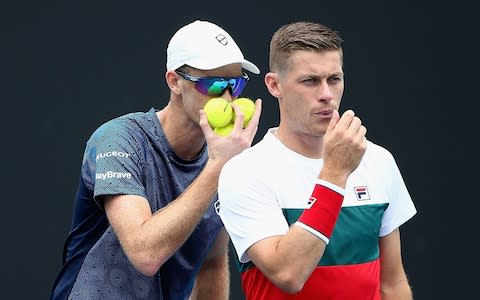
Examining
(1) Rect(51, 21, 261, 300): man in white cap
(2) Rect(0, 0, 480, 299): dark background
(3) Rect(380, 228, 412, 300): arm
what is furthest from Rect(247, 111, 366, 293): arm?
(2) Rect(0, 0, 480, 299): dark background

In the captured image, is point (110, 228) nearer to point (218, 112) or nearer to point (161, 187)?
point (161, 187)

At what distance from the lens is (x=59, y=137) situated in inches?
224

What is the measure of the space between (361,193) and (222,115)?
670 millimetres

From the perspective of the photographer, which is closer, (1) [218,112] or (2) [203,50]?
(1) [218,112]

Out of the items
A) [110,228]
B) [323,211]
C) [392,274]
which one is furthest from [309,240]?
[110,228]

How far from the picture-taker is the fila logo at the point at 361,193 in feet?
12.4

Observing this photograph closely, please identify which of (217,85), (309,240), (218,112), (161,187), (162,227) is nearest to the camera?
(309,240)

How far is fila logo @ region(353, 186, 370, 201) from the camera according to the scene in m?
3.78

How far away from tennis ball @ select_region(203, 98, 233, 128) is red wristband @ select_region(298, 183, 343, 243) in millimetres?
745

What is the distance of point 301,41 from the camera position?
12.5 feet

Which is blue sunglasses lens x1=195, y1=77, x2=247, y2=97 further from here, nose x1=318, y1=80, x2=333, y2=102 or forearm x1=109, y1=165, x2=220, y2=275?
nose x1=318, y1=80, x2=333, y2=102

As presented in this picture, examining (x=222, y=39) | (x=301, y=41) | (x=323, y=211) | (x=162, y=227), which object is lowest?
(x=162, y=227)

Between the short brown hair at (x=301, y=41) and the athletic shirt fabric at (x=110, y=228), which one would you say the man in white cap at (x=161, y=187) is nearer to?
the athletic shirt fabric at (x=110, y=228)

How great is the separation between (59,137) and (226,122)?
1725 millimetres
